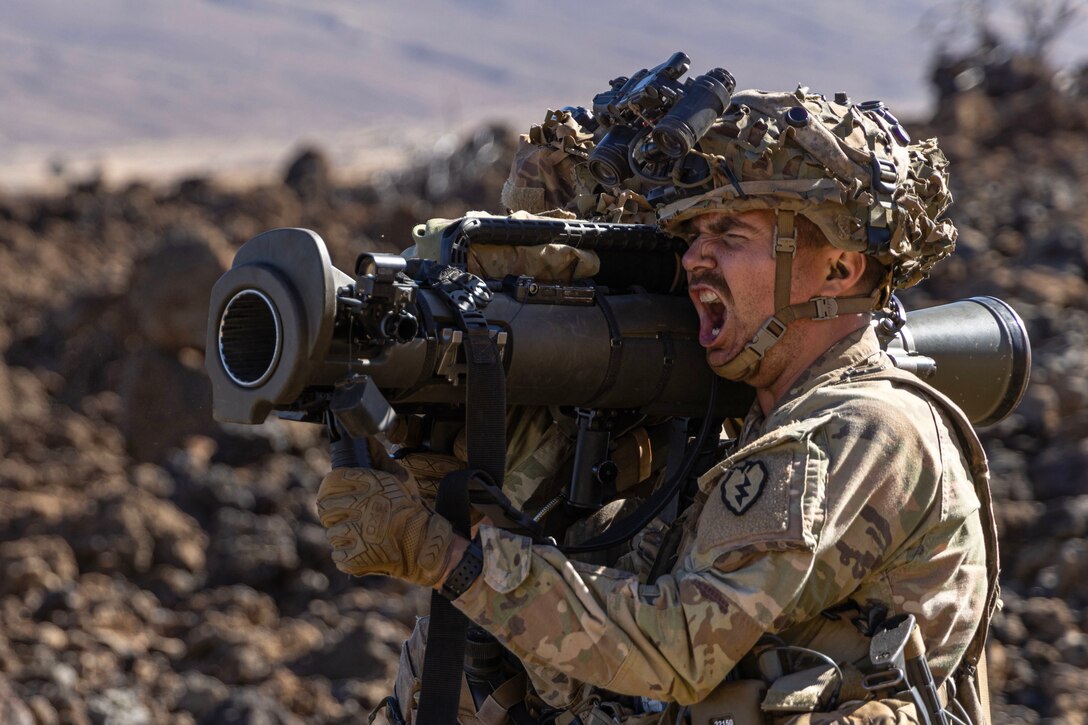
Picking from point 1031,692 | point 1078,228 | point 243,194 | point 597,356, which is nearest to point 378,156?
point 243,194

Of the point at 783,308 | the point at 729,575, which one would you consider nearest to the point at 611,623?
the point at 729,575

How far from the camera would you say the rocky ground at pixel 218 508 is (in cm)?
781

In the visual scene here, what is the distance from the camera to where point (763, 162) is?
152 inches

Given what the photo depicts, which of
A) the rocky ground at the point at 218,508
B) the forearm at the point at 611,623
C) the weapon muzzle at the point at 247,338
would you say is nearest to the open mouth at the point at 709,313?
the forearm at the point at 611,623

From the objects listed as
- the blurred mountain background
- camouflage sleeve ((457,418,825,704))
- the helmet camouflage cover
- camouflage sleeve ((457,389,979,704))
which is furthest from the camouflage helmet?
the blurred mountain background

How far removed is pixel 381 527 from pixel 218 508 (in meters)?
7.44

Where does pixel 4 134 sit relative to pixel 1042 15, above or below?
below

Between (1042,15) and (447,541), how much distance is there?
2367 centimetres

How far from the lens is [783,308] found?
12.8 feet

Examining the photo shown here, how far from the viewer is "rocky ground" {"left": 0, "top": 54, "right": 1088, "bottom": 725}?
7.81 m

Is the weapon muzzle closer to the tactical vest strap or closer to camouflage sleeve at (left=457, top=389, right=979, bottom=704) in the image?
camouflage sleeve at (left=457, top=389, right=979, bottom=704)

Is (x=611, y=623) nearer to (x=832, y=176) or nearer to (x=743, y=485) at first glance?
(x=743, y=485)

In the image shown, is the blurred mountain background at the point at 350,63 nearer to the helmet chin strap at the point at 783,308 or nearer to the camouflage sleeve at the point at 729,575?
the helmet chin strap at the point at 783,308

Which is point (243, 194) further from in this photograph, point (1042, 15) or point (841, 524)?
point (841, 524)
